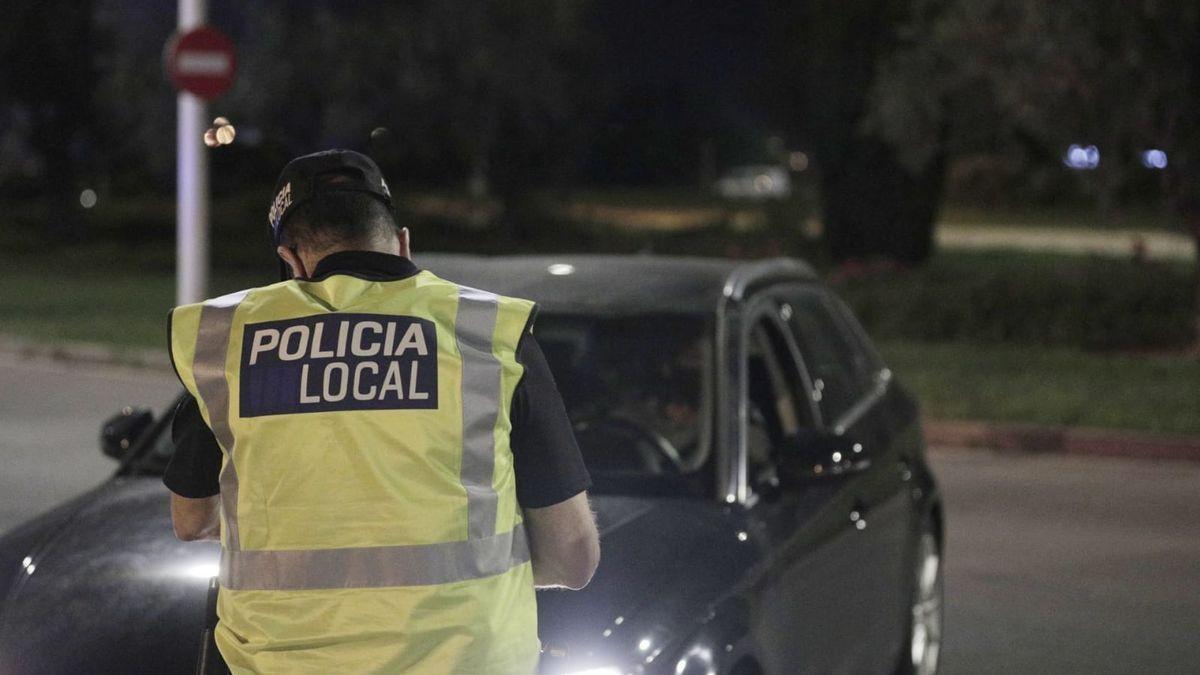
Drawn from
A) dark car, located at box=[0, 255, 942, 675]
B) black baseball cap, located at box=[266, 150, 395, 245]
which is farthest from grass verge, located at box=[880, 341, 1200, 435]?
black baseball cap, located at box=[266, 150, 395, 245]

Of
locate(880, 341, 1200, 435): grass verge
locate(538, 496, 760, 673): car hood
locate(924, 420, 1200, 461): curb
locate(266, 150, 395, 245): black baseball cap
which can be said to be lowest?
locate(880, 341, 1200, 435): grass verge

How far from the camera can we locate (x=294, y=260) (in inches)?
115

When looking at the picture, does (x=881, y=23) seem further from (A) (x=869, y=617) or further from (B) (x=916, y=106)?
(A) (x=869, y=617)

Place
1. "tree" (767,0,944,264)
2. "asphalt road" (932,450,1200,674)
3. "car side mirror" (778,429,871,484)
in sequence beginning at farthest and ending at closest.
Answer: "tree" (767,0,944,264)
"asphalt road" (932,450,1200,674)
"car side mirror" (778,429,871,484)

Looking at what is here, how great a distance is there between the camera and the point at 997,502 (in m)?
10.2

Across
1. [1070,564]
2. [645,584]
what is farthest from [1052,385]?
[645,584]

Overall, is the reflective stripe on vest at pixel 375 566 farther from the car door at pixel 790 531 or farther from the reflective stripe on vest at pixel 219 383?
the car door at pixel 790 531

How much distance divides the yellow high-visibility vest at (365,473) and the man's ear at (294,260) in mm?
126

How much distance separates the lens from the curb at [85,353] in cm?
1695

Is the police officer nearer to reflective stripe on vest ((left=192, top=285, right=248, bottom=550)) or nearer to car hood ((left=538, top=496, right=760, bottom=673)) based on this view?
reflective stripe on vest ((left=192, top=285, right=248, bottom=550))

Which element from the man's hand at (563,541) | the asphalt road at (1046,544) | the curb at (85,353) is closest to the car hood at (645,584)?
the man's hand at (563,541)

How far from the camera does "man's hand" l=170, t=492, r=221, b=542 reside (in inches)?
114

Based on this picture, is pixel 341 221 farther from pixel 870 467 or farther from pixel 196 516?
pixel 870 467

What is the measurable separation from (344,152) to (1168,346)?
16.0 m
